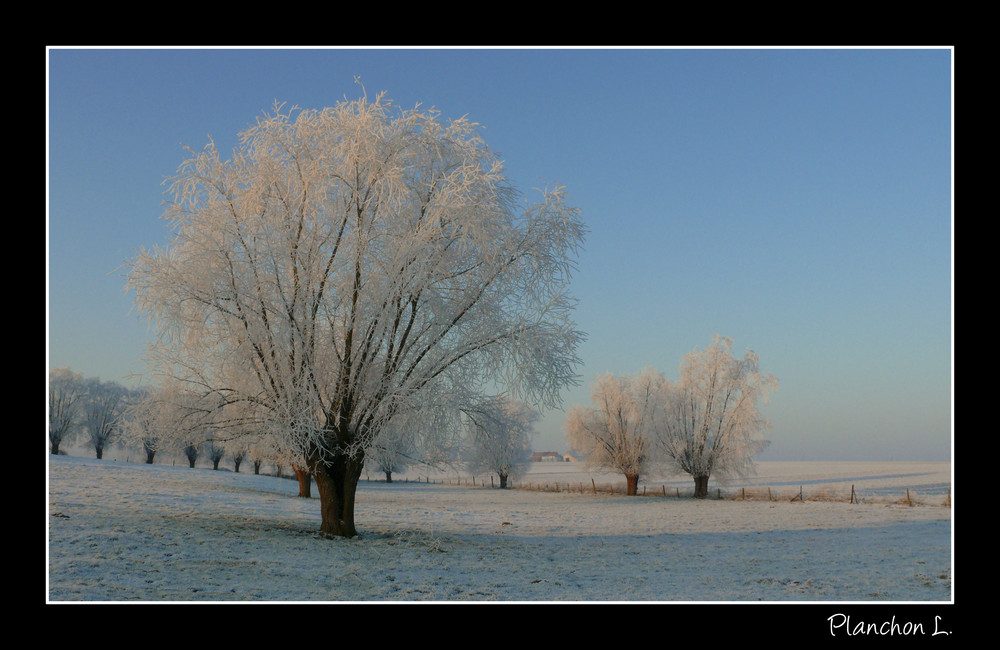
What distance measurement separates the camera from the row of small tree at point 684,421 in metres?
42.7

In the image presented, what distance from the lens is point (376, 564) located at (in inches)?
521

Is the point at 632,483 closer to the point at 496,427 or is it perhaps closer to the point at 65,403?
the point at 496,427

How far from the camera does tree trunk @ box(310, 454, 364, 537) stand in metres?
15.8

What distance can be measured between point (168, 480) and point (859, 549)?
29.7 m

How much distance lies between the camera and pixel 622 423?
47.4 metres

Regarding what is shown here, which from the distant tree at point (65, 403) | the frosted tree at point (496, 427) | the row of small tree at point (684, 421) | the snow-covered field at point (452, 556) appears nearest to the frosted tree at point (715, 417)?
the row of small tree at point (684, 421)

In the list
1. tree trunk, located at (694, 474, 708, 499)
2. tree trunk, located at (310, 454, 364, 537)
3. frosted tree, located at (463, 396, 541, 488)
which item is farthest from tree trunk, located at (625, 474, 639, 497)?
tree trunk, located at (310, 454, 364, 537)

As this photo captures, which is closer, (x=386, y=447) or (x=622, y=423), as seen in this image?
(x=386, y=447)

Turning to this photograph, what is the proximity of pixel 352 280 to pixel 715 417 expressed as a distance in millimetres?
34937

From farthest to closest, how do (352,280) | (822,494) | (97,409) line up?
(97,409), (822,494), (352,280)

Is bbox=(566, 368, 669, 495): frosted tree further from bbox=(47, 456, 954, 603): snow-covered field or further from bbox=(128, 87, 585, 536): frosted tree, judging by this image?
bbox=(128, 87, 585, 536): frosted tree

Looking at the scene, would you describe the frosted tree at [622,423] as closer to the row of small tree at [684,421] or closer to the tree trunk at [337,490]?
the row of small tree at [684,421]

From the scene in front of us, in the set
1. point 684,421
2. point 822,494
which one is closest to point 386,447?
point 684,421

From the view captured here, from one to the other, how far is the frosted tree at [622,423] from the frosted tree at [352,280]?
32.7 meters
